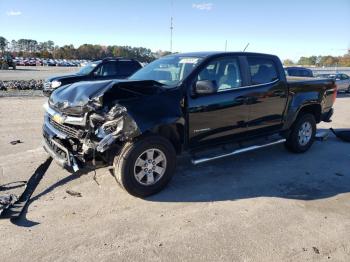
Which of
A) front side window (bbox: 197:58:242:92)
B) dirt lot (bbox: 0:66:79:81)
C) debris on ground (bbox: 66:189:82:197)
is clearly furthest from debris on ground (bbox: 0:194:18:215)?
dirt lot (bbox: 0:66:79:81)

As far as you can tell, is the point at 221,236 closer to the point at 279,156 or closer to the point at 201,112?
the point at 201,112

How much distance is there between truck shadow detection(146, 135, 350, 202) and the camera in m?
4.84

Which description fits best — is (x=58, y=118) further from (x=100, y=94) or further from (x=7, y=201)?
(x=7, y=201)

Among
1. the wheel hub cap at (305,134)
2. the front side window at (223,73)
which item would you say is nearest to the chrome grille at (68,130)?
the front side window at (223,73)

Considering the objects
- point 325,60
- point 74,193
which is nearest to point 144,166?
point 74,193

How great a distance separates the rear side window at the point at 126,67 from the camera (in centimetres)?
1365

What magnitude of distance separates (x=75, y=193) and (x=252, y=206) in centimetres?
240

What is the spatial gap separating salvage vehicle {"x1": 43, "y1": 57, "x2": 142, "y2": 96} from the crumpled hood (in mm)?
8283

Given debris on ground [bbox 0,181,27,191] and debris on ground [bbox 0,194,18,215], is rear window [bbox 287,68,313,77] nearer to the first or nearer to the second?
debris on ground [bbox 0,181,27,191]

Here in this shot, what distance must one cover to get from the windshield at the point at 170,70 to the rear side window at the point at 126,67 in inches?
304

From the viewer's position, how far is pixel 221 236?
3707 millimetres

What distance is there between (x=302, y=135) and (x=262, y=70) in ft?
5.91

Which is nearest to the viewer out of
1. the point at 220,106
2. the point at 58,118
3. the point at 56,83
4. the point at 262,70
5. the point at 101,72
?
the point at 58,118

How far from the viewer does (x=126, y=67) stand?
1372 centimetres
